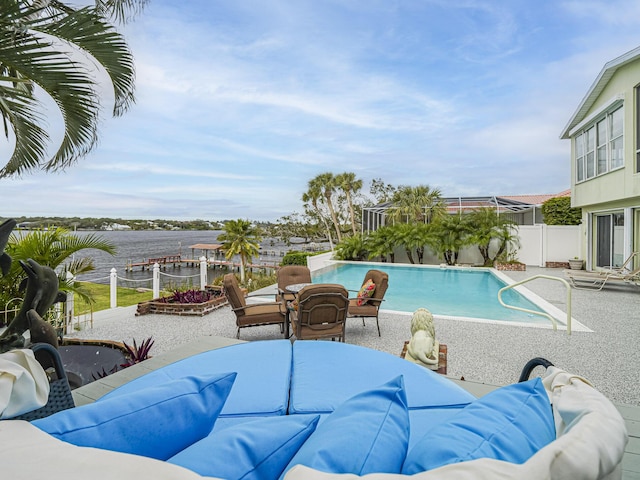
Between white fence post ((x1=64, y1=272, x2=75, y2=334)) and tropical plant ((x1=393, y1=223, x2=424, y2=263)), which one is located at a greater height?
tropical plant ((x1=393, y1=223, x2=424, y2=263))

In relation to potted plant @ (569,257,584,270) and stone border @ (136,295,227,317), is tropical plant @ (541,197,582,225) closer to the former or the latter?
potted plant @ (569,257,584,270)

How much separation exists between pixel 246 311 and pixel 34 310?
3.41 meters

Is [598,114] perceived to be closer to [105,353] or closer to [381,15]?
[381,15]

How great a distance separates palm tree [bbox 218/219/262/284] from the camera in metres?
15.6

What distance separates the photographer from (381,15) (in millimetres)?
9352

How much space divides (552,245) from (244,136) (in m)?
14.8

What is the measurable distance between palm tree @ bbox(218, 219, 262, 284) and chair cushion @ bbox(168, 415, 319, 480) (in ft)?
48.5

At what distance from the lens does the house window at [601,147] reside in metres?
9.83

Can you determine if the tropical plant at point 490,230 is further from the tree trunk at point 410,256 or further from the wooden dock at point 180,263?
the wooden dock at point 180,263

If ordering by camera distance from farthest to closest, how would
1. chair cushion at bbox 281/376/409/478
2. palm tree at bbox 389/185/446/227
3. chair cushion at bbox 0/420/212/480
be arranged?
palm tree at bbox 389/185/446/227
chair cushion at bbox 281/376/409/478
chair cushion at bbox 0/420/212/480

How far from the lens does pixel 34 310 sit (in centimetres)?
239

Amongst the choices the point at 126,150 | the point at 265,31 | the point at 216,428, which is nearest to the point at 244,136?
the point at 126,150

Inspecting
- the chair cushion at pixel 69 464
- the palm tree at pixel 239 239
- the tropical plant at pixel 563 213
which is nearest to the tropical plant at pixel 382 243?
the palm tree at pixel 239 239

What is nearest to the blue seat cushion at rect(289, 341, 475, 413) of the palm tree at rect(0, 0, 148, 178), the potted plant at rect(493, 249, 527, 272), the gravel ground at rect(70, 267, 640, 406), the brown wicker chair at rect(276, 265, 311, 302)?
the gravel ground at rect(70, 267, 640, 406)
